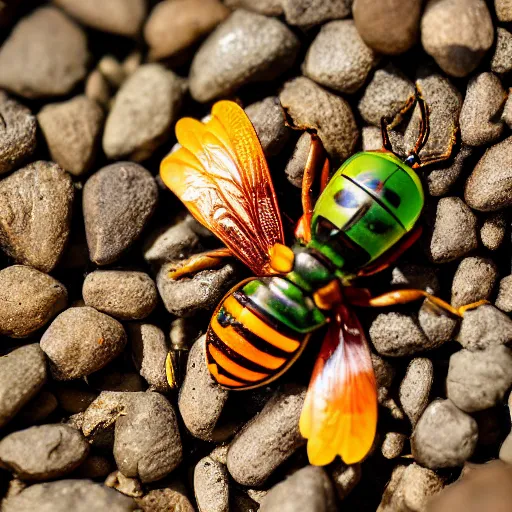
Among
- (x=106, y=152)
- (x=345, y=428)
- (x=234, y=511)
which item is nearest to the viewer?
(x=345, y=428)

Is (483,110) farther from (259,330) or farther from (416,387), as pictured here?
(259,330)

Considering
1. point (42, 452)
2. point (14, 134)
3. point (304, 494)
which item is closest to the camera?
point (304, 494)

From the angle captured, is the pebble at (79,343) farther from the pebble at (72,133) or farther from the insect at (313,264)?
the pebble at (72,133)

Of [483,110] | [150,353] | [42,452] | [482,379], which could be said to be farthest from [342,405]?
[483,110]

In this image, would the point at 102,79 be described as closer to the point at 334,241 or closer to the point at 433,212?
the point at 334,241

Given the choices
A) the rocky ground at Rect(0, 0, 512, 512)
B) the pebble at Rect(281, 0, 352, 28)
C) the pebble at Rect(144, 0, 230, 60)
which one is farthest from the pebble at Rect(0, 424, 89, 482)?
the pebble at Rect(281, 0, 352, 28)

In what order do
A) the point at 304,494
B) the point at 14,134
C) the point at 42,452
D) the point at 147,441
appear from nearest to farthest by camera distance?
the point at 304,494 < the point at 42,452 < the point at 147,441 < the point at 14,134

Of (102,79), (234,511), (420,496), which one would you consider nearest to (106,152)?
(102,79)
